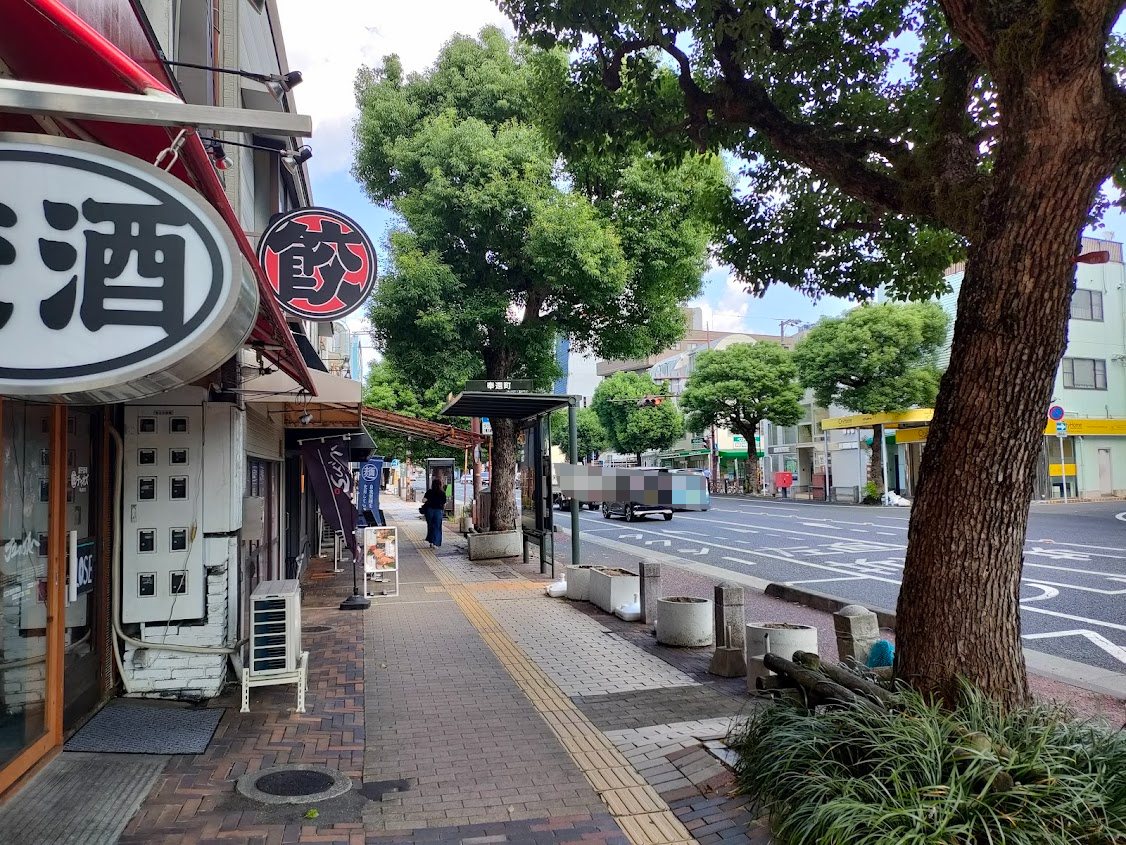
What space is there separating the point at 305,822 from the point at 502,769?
1.24m

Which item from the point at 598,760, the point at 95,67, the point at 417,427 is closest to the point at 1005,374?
the point at 598,760

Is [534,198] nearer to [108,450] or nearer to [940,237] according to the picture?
[940,237]

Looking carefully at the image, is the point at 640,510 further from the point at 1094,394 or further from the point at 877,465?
the point at 1094,394

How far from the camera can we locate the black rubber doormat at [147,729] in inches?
197

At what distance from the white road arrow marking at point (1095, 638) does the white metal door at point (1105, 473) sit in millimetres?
33196

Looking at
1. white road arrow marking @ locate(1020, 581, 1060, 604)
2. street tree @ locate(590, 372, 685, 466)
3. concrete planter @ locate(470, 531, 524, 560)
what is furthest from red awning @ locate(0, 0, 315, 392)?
street tree @ locate(590, 372, 685, 466)

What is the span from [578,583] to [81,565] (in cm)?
694

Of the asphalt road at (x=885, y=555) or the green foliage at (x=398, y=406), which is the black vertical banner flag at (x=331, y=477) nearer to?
the asphalt road at (x=885, y=555)

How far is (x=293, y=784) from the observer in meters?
4.63

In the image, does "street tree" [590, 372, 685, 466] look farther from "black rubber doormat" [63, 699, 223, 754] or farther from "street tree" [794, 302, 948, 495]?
"black rubber doormat" [63, 699, 223, 754]

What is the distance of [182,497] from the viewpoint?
6.27m

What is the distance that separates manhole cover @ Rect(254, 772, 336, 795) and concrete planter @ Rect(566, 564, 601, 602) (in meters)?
6.54

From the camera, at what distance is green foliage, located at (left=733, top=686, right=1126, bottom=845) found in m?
3.27

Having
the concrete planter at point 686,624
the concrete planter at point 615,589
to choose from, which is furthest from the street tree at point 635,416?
the concrete planter at point 686,624
